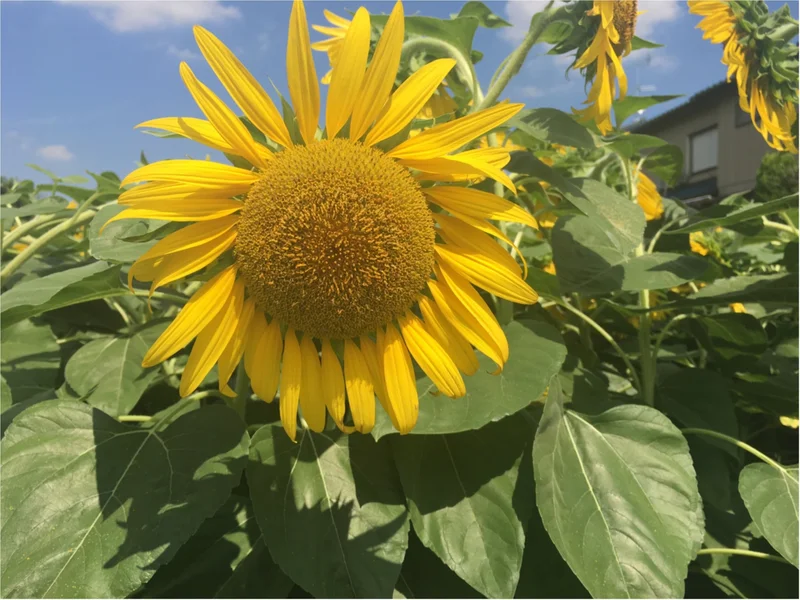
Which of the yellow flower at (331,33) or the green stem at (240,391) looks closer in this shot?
the green stem at (240,391)

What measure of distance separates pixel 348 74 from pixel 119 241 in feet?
1.38

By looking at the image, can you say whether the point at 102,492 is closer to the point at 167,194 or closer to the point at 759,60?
the point at 167,194

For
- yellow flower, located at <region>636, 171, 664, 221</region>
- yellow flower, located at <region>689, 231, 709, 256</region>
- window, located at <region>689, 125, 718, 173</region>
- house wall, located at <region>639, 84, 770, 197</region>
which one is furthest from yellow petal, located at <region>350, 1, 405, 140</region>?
window, located at <region>689, 125, 718, 173</region>

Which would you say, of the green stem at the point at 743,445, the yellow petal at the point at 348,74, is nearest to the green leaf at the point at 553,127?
the yellow petal at the point at 348,74

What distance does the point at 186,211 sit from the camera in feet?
2.15

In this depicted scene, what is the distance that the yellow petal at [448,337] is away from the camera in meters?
0.73

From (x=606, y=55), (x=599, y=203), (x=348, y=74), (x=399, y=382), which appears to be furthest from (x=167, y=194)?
(x=606, y=55)

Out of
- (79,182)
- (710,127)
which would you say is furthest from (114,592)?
(710,127)

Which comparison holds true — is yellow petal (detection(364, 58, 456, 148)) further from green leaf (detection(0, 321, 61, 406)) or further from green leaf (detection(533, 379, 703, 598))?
green leaf (detection(0, 321, 61, 406))

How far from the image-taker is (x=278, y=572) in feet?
2.56

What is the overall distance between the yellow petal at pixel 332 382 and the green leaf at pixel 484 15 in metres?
0.90

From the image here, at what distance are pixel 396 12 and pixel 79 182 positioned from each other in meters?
1.51

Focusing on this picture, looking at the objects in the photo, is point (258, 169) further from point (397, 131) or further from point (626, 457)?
point (626, 457)

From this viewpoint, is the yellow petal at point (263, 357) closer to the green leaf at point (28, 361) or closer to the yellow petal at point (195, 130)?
the yellow petal at point (195, 130)
